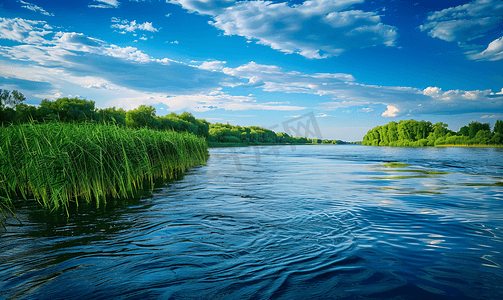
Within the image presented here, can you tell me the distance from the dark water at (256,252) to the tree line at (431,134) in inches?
3983

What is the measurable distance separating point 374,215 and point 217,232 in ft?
→ 12.5

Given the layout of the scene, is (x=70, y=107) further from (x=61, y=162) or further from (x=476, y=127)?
(x=476, y=127)

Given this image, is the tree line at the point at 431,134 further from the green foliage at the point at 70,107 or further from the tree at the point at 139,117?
the green foliage at the point at 70,107

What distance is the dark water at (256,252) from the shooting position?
297 centimetres

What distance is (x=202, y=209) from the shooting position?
668 cm

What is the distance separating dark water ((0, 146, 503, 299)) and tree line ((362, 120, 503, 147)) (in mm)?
101159

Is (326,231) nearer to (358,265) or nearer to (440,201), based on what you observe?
(358,265)

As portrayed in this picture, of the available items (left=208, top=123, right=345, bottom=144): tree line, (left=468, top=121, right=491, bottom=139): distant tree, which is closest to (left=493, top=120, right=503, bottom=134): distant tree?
(left=468, top=121, right=491, bottom=139): distant tree

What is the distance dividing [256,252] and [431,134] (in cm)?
12053

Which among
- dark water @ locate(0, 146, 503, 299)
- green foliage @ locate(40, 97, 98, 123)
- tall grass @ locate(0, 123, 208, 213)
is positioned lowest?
dark water @ locate(0, 146, 503, 299)

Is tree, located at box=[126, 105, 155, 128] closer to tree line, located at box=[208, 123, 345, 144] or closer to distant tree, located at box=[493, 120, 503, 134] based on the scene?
tree line, located at box=[208, 123, 345, 144]

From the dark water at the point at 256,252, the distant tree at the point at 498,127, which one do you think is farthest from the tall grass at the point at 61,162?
the distant tree at the point at 498,127

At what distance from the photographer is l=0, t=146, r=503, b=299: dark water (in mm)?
2969

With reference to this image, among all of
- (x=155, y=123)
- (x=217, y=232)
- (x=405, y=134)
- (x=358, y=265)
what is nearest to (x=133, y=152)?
(x=217, y=232)
